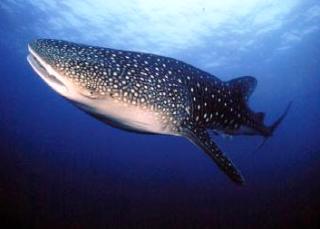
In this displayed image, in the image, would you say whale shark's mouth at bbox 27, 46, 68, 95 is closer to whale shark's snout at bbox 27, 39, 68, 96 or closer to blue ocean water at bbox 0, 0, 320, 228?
whale shark's snout at bbox 27, 39, 68, 96

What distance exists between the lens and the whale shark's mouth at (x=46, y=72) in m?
3.87

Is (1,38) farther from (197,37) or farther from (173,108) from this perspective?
(173,108)

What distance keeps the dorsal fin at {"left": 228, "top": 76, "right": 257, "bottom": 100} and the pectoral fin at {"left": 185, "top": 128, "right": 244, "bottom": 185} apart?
211 centimetres

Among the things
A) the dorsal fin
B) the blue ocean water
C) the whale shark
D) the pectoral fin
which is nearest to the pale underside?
the whale shark

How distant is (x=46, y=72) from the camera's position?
3.98 m

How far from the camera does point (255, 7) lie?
84.9 feet

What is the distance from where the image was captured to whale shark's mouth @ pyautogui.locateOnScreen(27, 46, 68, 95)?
387cm

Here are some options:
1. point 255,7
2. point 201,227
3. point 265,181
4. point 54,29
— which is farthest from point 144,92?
point 54,29

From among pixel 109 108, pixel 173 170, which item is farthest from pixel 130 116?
pixel 173 170

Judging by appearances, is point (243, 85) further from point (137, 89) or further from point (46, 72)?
point (46, 72)

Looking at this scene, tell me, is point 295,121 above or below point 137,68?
below

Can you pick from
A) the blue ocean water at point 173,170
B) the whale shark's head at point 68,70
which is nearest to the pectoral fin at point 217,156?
the whale shark's head at point 68,70

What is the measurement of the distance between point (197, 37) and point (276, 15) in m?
8.00

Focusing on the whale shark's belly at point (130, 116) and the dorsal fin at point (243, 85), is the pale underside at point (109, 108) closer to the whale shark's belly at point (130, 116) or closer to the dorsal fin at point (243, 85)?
the whale shark's belly at point (130, 116)
